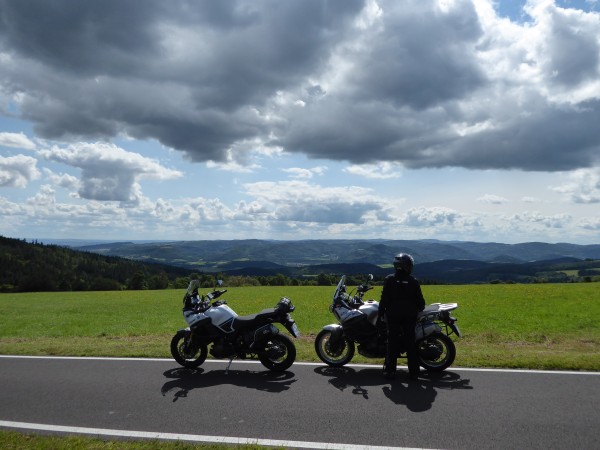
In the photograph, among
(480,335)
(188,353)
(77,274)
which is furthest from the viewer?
(77,274)

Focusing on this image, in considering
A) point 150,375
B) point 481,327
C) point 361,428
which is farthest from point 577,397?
point 481,327

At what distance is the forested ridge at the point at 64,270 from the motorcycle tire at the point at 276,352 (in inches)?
3507

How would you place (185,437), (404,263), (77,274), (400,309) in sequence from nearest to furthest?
1. (185,437)
2. (400,309)
3. (404,263)
4. (77,274)

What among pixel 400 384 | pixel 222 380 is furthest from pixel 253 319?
pixel 400 384

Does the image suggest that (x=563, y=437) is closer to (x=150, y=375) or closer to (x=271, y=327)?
(x=271, y=327)

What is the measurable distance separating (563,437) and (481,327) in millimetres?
13501

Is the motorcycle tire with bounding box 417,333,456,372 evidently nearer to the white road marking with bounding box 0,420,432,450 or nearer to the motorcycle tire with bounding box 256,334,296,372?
the motorcycle tire with bounding box 256,334,296,372

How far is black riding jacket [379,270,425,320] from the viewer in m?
8.35

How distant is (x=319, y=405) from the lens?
22.4ft

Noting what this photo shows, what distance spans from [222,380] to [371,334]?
10.0 ft

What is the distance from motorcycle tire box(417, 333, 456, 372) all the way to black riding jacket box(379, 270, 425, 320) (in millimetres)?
683

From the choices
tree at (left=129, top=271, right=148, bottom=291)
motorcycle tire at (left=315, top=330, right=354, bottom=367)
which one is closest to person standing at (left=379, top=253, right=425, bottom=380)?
motorcycle tire at (left=315, top=330, right=354, bottom=367)

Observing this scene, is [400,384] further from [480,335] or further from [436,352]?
[480,335]

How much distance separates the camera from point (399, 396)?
714 centimetres
